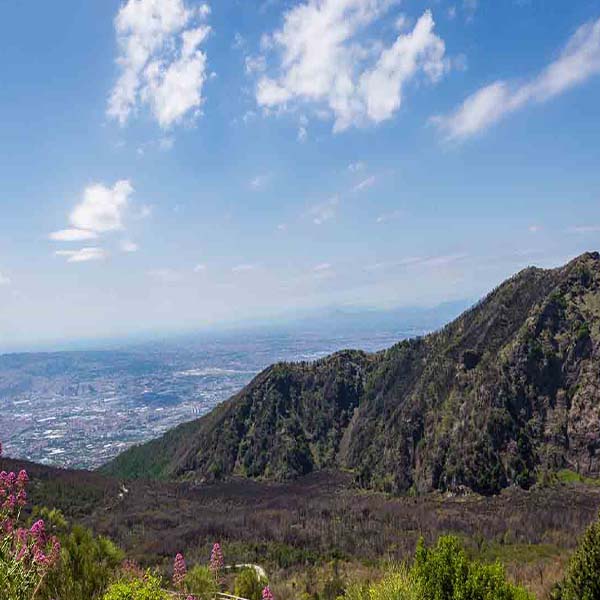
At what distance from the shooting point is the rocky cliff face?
13850 centimetres

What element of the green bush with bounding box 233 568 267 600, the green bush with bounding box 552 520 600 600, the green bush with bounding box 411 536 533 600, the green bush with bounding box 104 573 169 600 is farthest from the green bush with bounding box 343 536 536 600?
the green bush with bounding box 104 573 169 600

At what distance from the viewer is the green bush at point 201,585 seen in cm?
1925

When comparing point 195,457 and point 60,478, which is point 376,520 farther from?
point 195,457

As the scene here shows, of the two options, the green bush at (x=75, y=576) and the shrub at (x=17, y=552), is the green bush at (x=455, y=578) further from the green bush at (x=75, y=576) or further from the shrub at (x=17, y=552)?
the shrub at (x=17, y=552)

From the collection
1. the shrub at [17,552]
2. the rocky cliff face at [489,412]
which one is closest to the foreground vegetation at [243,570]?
the shrub at [17,552]

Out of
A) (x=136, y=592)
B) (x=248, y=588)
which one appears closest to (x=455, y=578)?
(x=248, y=588)

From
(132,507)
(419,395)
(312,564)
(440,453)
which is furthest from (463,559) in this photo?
(419,395)

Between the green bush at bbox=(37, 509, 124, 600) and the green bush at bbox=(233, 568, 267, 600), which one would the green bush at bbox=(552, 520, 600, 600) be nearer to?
the green bush at bbox=(233, 568, 267, 600)

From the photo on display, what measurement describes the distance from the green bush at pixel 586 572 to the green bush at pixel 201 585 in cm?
3239

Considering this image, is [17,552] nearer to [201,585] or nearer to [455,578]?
[201,585]

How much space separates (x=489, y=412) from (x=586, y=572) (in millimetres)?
114272

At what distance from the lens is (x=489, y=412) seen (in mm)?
148250

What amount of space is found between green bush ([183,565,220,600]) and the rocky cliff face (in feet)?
437

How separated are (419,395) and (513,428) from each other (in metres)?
36.8
